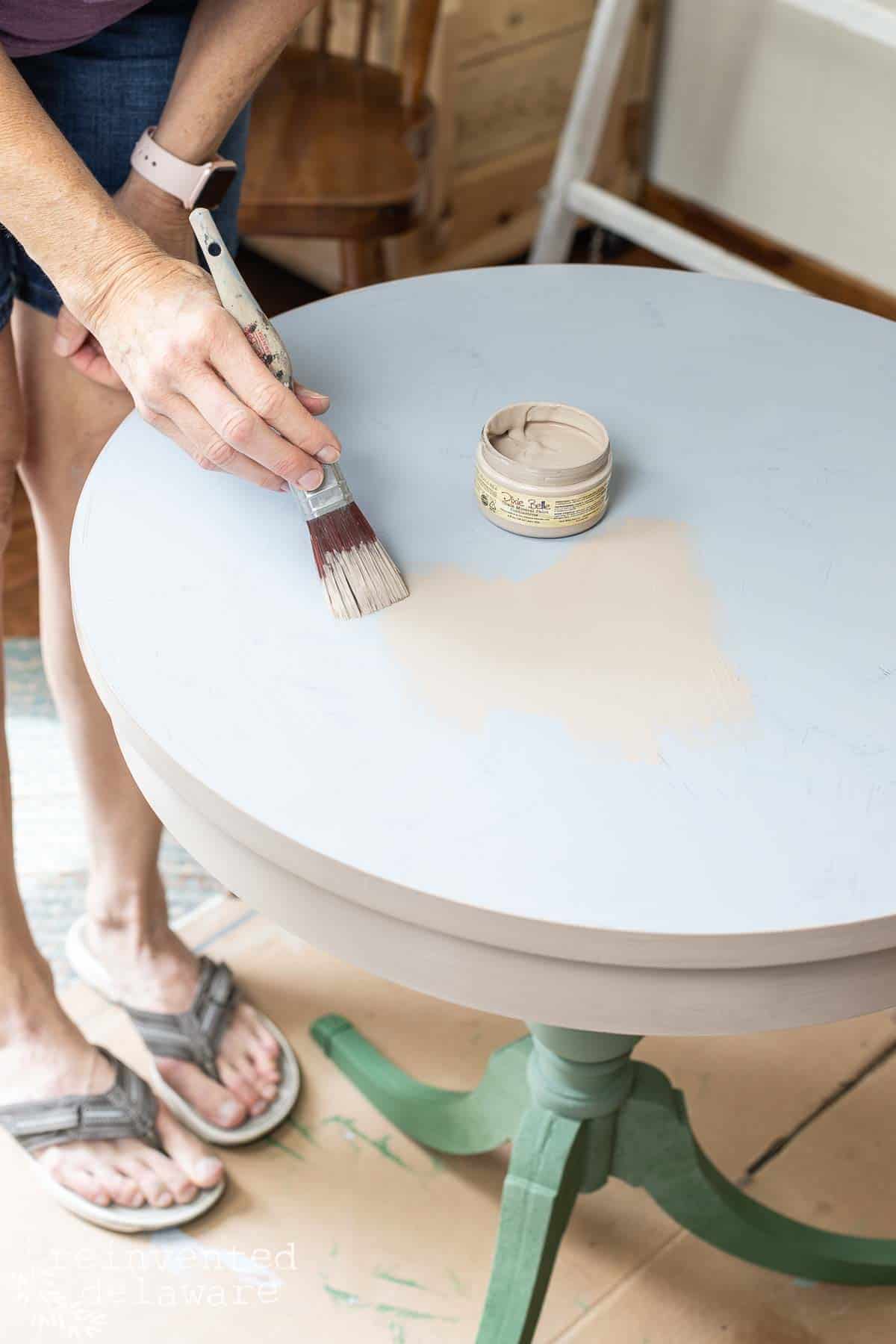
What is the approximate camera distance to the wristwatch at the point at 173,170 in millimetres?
945

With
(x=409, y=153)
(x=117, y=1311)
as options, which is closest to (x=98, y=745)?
(x=117, y=1311)

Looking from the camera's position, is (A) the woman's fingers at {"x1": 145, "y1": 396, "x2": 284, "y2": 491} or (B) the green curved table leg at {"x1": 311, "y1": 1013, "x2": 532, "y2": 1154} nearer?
(A) the woman's fingers at {"x1": 145, "y1": 396, "x2": 284, "y2": 491}

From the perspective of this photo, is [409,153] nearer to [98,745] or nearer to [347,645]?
[98,745]

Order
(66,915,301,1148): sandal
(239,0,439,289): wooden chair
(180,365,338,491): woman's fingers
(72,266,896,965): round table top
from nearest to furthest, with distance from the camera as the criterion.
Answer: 1. (72,266,896,965): round table top
2. (180,365,338,491): woman's fingers
3. (66,915,301,1148): sandal
4. (239,0,439,289): wooden chair

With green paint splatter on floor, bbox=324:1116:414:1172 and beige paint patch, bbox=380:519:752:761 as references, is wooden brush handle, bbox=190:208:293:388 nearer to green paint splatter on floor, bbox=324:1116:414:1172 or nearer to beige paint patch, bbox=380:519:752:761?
beige paint patch, bbox=380:519:752:761

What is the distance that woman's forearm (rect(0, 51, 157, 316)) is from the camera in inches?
31.3

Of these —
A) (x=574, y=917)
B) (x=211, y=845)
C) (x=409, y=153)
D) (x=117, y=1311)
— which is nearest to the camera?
(x=574, y=917)

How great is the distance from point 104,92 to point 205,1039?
0.80 m

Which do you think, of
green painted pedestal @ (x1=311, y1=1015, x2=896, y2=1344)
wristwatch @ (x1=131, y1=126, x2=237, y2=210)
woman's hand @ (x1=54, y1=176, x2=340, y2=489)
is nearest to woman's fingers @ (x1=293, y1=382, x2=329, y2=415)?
woman's hand @ (x1=54, y1=176, x2=340, y2=489)

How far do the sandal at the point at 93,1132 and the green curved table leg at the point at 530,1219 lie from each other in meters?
0.29

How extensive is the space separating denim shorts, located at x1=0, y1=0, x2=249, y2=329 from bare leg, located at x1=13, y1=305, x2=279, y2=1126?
6 cm

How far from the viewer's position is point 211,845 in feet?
2.27

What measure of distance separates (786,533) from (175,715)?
38cm

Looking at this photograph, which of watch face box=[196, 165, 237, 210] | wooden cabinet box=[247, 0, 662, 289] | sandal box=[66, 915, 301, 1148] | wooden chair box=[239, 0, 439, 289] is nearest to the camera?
watch face box=[196, 165, 237, 210]
